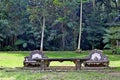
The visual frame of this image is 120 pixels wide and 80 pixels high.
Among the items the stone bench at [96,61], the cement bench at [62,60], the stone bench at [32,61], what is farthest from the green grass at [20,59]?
the cement bench at [62,60]

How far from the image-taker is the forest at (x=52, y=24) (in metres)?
23.5

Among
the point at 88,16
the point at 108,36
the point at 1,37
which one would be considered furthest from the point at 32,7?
the point at 108,36

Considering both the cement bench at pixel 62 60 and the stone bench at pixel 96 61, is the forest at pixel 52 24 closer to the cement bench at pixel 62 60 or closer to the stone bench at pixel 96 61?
the stone bench at pixel 96 61

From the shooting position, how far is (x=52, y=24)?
2442cm

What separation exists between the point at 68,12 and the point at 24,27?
14.7 feet

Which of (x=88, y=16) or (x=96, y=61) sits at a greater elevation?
(x=88, y=16)

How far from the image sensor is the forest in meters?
23.5

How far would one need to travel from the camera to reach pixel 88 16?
2533 centimetres

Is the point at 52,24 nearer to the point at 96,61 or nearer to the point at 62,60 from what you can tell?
the point at 96,61

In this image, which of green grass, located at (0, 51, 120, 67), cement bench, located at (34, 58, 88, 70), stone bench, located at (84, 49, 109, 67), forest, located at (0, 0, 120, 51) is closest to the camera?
cement bench, located at (34, 58, 88, 70)

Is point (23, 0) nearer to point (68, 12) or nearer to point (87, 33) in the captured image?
point (68, 12)

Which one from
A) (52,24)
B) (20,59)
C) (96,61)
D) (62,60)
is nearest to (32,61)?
(62,60)

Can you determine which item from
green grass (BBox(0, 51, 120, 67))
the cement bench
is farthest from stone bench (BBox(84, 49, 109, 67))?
green grass (BBox(0, 51, 120, 67))

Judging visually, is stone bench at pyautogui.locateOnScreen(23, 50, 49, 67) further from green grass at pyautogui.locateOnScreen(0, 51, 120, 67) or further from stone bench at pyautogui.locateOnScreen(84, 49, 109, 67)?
stone bench at pyautogui.locateOnScreen(84, 49, 109, 67)
